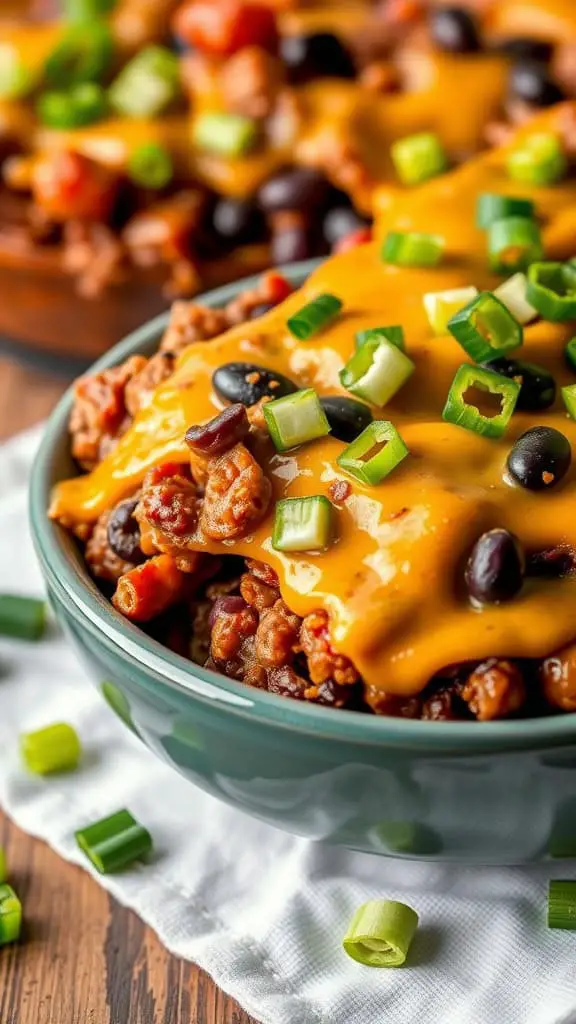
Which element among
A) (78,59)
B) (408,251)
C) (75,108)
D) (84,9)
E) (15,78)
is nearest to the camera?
(408,251)

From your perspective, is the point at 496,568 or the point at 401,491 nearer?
the point at 496,568

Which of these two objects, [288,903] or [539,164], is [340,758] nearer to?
[288,903]

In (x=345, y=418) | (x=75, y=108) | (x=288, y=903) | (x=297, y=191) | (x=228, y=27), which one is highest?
(x=345, y=418)

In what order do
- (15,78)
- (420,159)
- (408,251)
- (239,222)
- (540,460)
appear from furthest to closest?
(15,78), (239,222), (420,159), (408,251), (540,460)

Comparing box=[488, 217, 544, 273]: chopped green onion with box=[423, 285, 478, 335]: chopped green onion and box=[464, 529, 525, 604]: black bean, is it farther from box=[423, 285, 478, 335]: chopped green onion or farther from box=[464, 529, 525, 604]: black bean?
box=[464, 529, 525, 604]: black bean

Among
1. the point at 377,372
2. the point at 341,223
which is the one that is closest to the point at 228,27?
the point at 341,223

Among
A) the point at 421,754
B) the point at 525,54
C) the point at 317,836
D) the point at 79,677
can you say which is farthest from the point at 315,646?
the point at 525,54

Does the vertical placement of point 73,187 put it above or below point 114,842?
above

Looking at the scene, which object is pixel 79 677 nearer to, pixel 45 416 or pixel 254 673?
pixel 254 673
